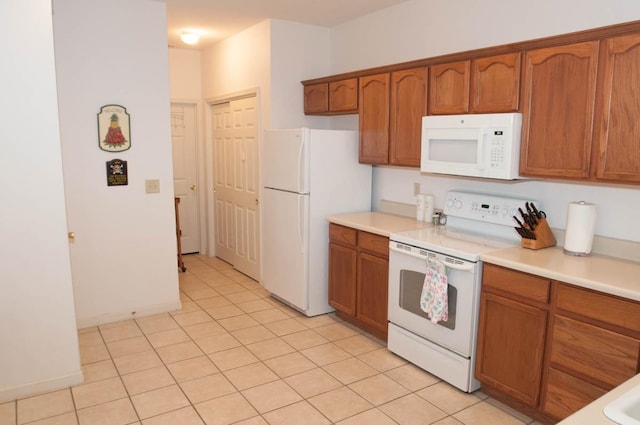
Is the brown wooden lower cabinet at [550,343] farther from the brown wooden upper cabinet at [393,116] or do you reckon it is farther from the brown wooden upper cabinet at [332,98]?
the brown wooden upper cabinet at [332,98]

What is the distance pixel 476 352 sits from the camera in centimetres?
284

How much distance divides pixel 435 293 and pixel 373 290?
793mm

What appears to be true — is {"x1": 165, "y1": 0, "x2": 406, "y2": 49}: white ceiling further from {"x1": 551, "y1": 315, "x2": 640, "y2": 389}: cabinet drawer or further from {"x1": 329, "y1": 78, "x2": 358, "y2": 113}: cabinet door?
{"x1": 551, "y1": 315, "x2": 640, "y2": 389}: cabinet drawer

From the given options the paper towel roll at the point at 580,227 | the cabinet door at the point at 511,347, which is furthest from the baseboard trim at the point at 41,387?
the paper towel roll at the point at 580,227

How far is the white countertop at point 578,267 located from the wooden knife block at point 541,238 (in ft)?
0.10

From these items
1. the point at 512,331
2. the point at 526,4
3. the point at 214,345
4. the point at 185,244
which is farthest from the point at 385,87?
the point at 185,244

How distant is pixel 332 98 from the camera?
14.5 feet

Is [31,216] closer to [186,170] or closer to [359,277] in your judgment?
[359,277]

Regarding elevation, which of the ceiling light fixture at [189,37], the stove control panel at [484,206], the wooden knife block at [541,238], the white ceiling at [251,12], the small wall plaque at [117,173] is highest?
the white ceiling at [251,12]

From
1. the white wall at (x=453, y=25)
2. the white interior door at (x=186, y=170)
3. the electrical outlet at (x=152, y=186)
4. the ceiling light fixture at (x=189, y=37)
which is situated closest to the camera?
the white wall at (x=453, y=25)

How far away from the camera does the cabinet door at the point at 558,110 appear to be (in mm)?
2473

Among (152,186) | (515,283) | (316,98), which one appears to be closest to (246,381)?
(515,283)

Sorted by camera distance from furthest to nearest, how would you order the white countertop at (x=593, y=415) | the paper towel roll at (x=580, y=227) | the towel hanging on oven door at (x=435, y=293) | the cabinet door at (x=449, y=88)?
1. the cabinet door at (x=449, y=88)
2. the towel hanging on oven door at (x=435, y=293)
3. the paper towel roll at (x=580, y=227)
4. the white countertop at (x=593, y=415)

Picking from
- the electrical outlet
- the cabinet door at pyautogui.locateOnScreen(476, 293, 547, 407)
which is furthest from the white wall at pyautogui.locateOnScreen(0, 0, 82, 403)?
the cabinet door at pyautogui.locateOnScreen(476, 293, 547, 407)
